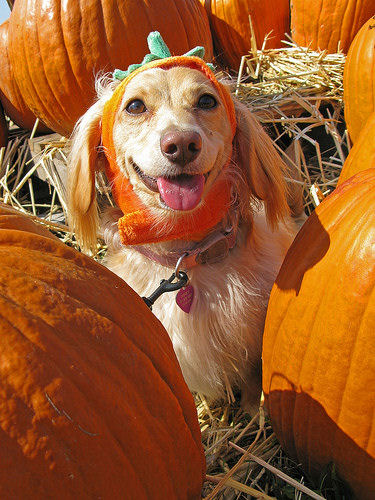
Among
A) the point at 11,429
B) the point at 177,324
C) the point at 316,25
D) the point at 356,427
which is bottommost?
the point at 177,324

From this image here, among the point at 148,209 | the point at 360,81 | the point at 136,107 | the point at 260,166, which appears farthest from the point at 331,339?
the point at 360,81

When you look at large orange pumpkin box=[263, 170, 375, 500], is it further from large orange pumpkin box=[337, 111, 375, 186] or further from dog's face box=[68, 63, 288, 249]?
dog's face box=[68, 63, 288, 249]

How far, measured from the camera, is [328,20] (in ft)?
12.3

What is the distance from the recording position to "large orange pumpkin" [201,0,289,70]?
4.01 metres

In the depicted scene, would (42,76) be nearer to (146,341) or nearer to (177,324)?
(177,324)

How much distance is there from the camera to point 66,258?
115 centimetres

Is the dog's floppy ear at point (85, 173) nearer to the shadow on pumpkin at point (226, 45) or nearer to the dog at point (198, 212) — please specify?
the dog at point (198, 212)

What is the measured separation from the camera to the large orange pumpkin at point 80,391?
2.71 feet

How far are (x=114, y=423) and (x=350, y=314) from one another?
0.62 metres

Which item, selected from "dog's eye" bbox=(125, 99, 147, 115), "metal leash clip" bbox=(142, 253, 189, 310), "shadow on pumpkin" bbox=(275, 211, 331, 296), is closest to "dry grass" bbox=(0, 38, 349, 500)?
"metal leash clip" bbox=(142, 253, 189, 310)

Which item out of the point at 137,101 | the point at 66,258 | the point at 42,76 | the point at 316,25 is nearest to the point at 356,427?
the point at 66,258

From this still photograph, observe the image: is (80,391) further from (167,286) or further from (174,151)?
(174,151)

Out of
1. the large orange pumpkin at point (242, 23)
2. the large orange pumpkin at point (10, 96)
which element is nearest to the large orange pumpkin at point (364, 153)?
the large orange pumpkin at point (10, 96)

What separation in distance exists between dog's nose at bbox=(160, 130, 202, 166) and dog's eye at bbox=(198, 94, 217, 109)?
29 centimetres
